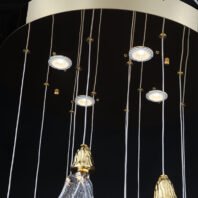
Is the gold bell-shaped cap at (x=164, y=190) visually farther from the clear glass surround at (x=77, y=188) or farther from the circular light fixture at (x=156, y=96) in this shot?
the circular light fixture at (x=156, y=96)

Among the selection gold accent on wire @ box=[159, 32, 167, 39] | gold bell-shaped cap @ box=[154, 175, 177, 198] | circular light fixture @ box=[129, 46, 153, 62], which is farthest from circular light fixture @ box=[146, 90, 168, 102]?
gold bell-shaped cap @ box=[154, 175, 177, 198]

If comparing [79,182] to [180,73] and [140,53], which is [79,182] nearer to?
[140,53]

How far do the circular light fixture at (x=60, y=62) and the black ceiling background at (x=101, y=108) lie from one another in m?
0.08

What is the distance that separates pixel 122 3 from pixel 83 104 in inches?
96.2

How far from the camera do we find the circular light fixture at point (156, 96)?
6.32 m

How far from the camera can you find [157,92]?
6.32 m

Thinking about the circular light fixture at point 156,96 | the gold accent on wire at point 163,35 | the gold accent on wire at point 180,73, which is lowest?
the circular light fixture at point 156,96

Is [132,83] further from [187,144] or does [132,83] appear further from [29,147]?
[29,147]

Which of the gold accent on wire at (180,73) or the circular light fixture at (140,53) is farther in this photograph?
the gold accent on wire at (180,73)

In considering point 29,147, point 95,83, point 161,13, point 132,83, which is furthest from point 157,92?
point 29,147

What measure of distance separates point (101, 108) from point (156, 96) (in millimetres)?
932

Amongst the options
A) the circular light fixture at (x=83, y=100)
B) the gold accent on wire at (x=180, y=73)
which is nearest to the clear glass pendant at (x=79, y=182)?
the gold accent on wire at (x=180, y=73)

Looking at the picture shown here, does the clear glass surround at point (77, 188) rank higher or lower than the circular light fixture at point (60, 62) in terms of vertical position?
lower

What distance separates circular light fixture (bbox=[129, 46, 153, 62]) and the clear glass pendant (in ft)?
4.74
